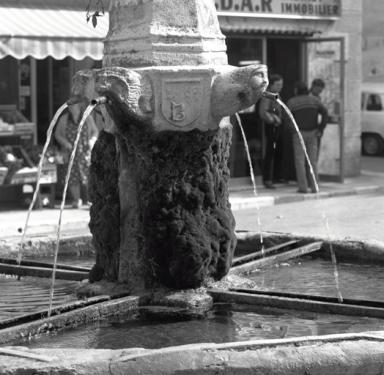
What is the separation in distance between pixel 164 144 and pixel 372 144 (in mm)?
21354

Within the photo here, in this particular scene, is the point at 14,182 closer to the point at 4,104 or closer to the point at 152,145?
the point at 4,104

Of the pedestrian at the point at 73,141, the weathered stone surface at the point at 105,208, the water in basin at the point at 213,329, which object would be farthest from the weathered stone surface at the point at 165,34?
the pedestrian at the point at 73,141

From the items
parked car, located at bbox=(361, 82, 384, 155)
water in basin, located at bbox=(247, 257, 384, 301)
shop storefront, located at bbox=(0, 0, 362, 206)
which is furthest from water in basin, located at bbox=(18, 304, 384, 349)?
parked car, located at bbox=(361, 82, 384, 155)

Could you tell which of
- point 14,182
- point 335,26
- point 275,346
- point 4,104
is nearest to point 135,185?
point 275,346

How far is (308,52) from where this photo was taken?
1991 centimetres

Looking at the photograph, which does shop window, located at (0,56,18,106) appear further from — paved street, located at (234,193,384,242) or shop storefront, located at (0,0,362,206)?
paved street, located at (234,193,384,242)

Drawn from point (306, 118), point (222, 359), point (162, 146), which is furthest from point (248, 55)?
point (222, 359)

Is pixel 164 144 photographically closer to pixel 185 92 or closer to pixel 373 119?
pixel 185 92

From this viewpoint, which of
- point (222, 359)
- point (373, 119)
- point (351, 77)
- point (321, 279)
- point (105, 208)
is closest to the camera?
point (222, 359)

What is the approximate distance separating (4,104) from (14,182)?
1.75 meters

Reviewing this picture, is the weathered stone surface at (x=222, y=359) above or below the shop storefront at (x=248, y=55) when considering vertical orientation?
below

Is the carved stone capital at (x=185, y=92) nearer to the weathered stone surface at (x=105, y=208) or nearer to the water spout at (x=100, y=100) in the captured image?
the water spout at (x=100, y=100)

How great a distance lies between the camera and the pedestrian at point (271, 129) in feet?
59.0

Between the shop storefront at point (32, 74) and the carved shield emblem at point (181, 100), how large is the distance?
817 centimetres
